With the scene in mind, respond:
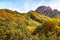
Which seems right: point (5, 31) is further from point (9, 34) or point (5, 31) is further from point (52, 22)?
point (52, 22)

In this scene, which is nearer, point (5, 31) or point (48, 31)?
point (5, 31)

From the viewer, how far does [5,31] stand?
94500 mm

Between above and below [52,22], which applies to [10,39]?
below

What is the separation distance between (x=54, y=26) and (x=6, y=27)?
24.2 meters

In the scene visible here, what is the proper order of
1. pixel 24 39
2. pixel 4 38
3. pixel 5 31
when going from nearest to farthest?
pixel 24 39
pixel 4 38
pixel 5 31

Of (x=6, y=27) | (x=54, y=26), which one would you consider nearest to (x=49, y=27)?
(x=54, y=26)

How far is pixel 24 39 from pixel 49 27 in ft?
85.1

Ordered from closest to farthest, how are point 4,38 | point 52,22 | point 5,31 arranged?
point 4,38, point 5,31, point 52,22

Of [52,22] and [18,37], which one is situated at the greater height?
Result: [52,22]

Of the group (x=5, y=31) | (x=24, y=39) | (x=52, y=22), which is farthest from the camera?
(x=52, y=22)

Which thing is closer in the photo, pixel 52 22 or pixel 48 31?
pixel 48 31

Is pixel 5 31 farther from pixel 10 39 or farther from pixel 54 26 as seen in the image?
pixel 54 26

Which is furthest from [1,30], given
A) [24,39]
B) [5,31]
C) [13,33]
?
[24,39]

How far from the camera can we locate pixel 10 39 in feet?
281
